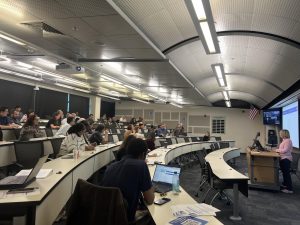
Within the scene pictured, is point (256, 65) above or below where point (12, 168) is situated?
above

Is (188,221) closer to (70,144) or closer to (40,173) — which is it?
(40,173)

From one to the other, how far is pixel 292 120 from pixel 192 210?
9.57m

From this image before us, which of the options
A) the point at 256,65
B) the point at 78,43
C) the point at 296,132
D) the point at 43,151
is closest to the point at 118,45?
the point at 78,43

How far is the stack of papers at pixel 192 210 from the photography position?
2320 millimetres

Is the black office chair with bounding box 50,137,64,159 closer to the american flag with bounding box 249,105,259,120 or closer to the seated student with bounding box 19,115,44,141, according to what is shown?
the seated student with bounding box 19,115,44,141

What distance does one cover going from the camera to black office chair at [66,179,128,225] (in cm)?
205

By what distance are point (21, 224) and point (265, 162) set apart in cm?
602

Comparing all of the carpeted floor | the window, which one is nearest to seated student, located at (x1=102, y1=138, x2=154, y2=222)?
the carpeted floor

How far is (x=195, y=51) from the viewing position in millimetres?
6445

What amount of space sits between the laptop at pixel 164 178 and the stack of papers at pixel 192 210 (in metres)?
0.53

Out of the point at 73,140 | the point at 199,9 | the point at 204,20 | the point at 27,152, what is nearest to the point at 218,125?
the point at 73,140

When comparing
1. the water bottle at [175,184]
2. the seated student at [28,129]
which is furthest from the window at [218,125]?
the water bottle at [175,184]

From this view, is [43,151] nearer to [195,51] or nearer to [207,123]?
[195,51]

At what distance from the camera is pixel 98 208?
2.07m
